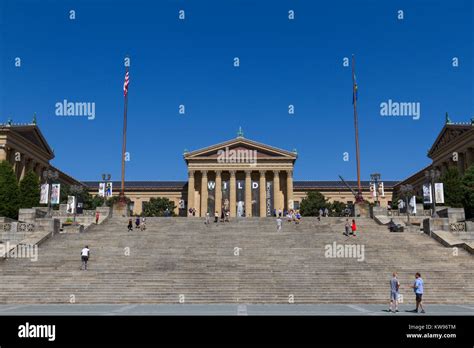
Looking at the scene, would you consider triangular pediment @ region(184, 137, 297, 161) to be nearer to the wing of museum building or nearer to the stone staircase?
the wing of museum building

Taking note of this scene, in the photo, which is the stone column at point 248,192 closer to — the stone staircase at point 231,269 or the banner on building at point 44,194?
the banner on building at point 44,194

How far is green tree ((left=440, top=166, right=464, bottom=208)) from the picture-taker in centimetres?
6044

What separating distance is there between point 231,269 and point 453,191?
4737cm

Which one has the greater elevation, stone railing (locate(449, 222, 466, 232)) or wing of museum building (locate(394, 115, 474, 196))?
wing of museum building (locate(394, 115, 474, 196))

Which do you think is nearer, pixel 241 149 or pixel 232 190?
pixel 232 190

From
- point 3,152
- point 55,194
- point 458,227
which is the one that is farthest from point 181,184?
point 458,227

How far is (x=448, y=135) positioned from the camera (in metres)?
83.4

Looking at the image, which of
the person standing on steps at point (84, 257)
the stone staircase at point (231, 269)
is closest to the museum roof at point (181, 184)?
the stone staircase at point (231, 269)

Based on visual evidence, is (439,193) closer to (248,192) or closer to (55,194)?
(55,194)

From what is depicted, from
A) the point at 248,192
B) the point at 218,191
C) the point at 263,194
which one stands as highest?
the point at 218,191

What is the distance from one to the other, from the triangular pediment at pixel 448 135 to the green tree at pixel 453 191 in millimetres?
13357

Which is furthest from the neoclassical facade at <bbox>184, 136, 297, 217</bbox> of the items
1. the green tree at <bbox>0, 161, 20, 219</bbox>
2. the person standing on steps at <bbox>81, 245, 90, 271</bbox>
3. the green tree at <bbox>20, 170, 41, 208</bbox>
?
the person standing on steps at <bbox>81, 245, 90, 271</bbox>

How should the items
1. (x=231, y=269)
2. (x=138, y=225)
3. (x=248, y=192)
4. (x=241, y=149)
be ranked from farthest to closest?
(x=241, y=149) → (x=248, y=192) → (x=138, y=225) → (x=231, y=269)

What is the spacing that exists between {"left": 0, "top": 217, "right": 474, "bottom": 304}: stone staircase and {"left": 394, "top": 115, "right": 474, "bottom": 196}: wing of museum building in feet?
157
